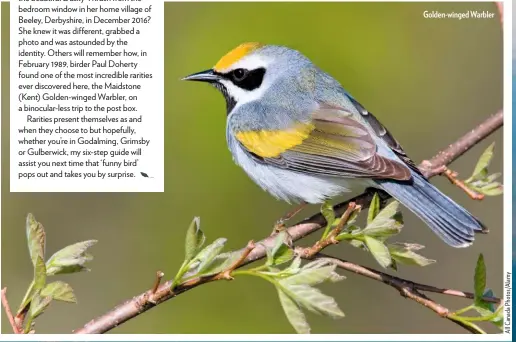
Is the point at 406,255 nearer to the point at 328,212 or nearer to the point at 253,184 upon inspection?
the point at 328,212

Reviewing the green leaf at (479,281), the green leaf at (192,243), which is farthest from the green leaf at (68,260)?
the green leaf at (479,281)

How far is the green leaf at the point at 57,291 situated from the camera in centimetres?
125

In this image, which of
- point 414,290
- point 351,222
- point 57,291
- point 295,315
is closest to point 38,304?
point 57,291

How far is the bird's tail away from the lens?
1.77 m

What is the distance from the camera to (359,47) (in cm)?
230

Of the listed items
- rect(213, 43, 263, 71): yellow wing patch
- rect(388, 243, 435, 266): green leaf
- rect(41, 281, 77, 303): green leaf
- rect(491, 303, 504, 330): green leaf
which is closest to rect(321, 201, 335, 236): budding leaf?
rect(388, 243, 435, 266): green leaf

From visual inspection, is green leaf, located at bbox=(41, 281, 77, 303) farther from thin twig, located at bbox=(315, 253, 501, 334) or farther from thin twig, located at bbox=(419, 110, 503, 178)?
thin twig, located at bbox=(419, 110, 503, 178)

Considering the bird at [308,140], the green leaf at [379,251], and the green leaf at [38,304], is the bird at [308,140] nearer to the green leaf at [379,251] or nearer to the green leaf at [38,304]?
the green leaf at [379,251]

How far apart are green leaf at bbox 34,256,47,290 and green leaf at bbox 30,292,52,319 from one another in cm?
2

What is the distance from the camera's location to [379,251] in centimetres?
123

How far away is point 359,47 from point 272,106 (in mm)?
405

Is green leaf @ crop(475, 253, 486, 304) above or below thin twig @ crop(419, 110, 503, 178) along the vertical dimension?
below

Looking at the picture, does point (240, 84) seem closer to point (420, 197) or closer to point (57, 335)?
point (420, 197)

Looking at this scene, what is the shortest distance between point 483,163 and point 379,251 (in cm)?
45
